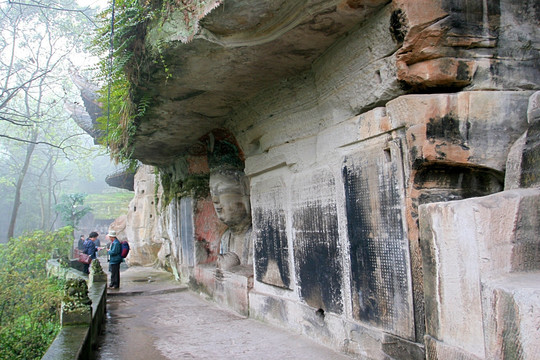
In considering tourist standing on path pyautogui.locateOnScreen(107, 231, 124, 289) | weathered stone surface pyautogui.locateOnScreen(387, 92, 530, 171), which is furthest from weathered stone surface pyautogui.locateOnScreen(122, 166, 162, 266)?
weathered stone surface pyautogui.locateOnScreen(387, 92, 530, 171)

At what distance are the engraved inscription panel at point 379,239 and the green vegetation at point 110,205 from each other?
26.5 meters

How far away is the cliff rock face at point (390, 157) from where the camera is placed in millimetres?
2133

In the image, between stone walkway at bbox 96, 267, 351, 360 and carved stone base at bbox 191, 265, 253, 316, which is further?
carved stone base at bbox 191, 265, 253, 316

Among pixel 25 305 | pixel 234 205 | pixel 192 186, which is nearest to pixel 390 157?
pixel 234 205

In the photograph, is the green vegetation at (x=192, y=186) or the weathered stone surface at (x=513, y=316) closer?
the weathered stone surface at (x=513, y=316)

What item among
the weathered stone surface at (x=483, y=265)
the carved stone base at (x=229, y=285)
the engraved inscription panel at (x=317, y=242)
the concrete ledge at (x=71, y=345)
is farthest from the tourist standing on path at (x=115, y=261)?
the weathered stone surface at (x=483, y=265)

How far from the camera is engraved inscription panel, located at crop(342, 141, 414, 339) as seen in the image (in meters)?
2.94

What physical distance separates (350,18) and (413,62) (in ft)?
2.06

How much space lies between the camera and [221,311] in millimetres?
6059

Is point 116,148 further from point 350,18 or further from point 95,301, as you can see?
point 350,18

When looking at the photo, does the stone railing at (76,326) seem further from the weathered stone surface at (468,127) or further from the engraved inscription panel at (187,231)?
the weathered stone surface at (468,127)

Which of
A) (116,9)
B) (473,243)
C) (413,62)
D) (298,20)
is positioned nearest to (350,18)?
(298,20)

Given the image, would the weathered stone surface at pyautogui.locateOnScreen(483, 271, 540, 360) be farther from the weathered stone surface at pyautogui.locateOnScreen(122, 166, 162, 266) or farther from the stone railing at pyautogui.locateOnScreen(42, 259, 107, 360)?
the weathered stone surface at pyautogui.locateOnScreen(122, 166, 162, 266)

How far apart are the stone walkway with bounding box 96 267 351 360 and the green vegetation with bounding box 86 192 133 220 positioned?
22653 mm
